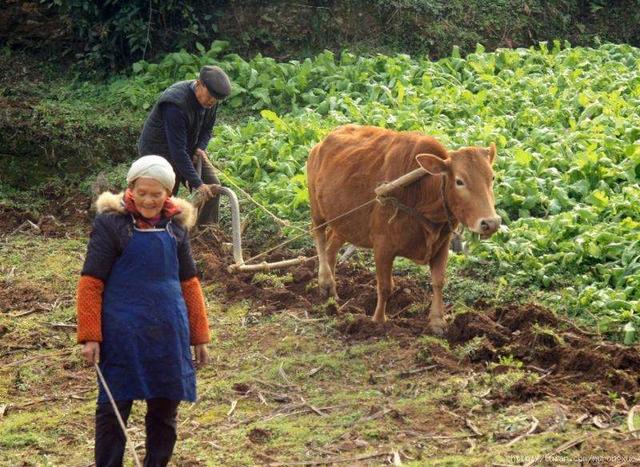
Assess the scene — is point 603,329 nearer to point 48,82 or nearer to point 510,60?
point 510,60

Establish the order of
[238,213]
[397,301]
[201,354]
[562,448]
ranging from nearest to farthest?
[562,448], [201,354], [397,301], [238,213]

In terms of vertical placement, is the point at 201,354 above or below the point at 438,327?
above

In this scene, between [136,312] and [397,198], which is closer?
[136,312]

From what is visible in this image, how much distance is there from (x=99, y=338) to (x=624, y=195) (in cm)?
645

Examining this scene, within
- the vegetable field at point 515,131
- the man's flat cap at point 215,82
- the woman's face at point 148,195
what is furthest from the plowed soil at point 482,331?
the woman's face at point 148,195

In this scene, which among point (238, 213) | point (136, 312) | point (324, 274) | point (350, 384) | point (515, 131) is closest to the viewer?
point (136, 312)

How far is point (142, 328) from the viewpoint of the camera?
6586 millimetres

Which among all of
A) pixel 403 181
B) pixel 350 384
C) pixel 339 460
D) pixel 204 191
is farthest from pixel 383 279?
pixel 339 460

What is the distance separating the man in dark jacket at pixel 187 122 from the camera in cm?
Answer: 1106

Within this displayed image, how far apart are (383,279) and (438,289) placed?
46 centimetres

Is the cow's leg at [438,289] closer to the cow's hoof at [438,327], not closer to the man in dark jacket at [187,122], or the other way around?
the cow's hoof at [438,327]

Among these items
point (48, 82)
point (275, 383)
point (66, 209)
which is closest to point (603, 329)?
point (275, 383)

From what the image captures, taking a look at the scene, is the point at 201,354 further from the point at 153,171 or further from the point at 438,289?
the point at 438,289

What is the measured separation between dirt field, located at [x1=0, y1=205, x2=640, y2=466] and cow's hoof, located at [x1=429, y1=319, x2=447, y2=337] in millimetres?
74
